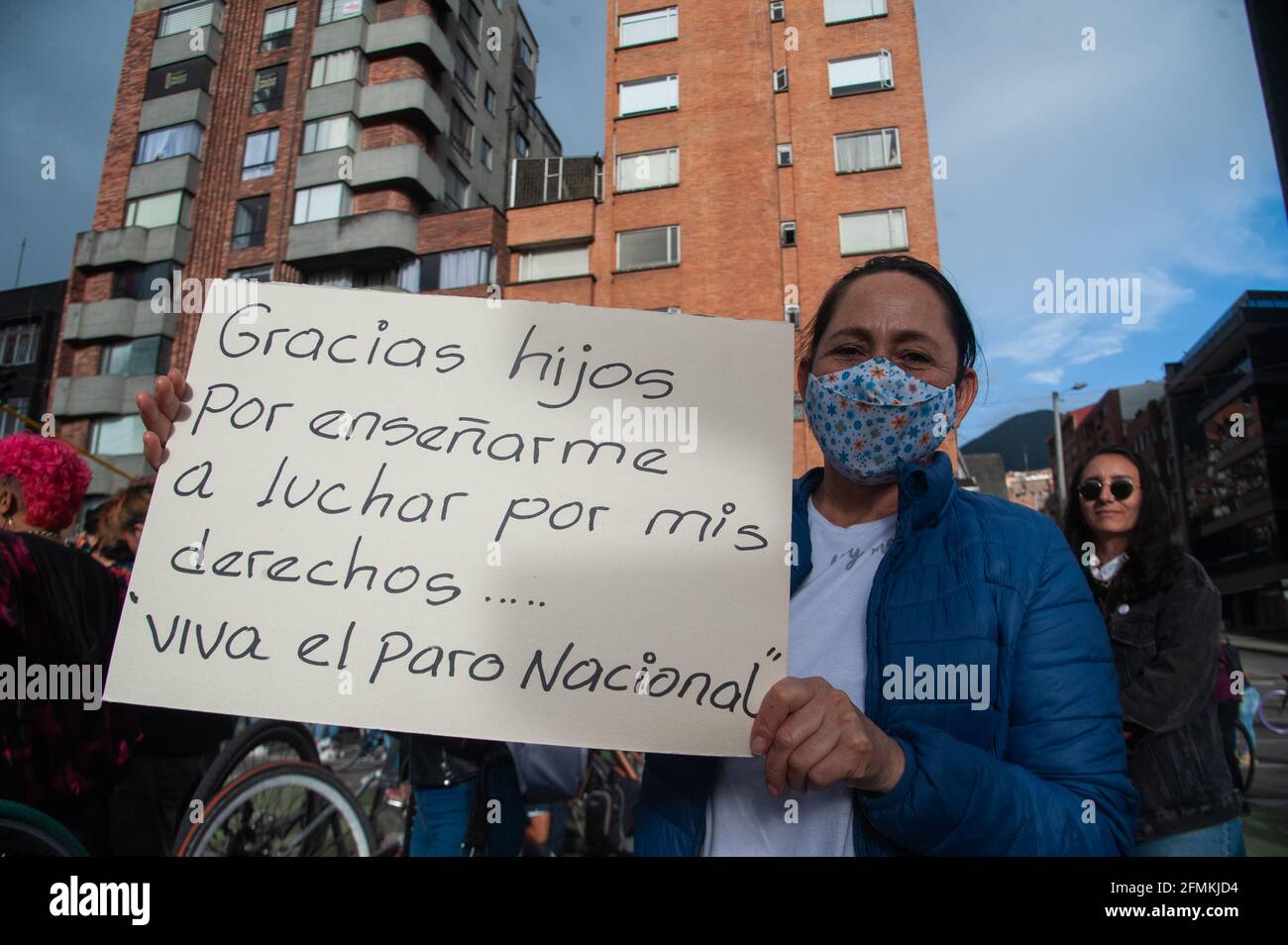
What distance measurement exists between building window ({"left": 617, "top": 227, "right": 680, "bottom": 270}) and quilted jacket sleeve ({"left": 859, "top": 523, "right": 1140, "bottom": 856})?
1671cm

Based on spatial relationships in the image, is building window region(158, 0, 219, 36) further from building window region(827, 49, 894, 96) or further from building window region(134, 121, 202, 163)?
building window region(827, 49, 894, 96)

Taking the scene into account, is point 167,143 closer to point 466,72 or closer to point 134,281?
point 134,281

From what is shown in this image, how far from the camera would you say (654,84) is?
1697 cm

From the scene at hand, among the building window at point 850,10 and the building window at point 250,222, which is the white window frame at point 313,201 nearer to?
the building window at point 250,222

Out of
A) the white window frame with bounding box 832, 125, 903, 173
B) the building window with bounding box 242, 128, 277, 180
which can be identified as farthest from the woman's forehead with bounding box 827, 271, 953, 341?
the building window with bounding box 242, 128, 277, 180

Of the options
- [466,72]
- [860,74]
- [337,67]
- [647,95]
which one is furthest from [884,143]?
[337,67]

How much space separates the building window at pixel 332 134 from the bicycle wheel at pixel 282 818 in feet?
73.8

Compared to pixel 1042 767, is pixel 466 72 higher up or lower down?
higher up

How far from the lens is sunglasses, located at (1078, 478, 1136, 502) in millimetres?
2293

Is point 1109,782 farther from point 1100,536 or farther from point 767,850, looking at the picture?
point 1100,536

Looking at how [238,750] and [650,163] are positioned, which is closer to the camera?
[238,750]

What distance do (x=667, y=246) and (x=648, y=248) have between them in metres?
0.54
